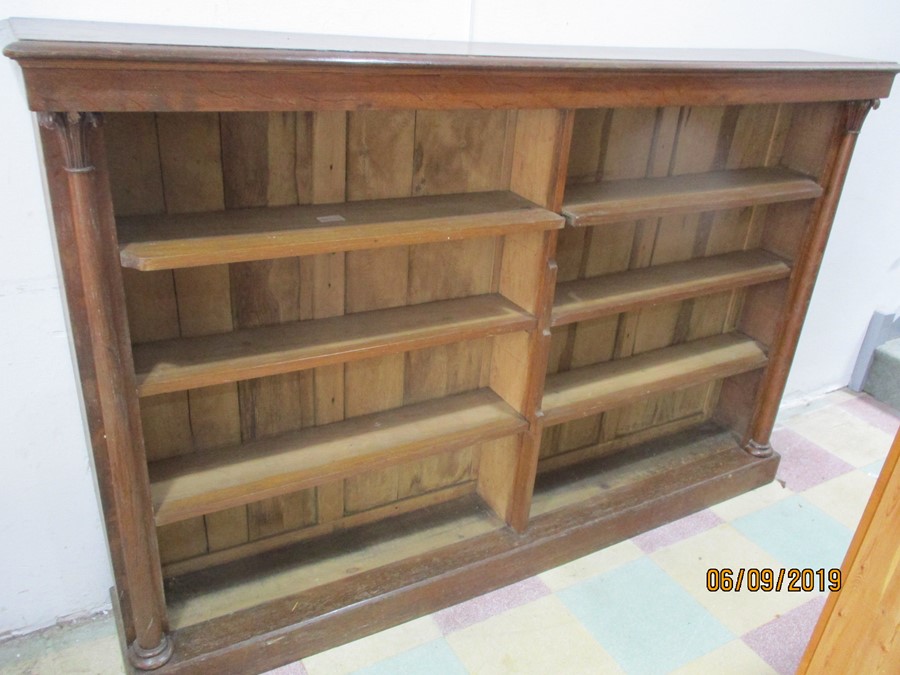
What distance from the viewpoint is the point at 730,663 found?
1.91 m

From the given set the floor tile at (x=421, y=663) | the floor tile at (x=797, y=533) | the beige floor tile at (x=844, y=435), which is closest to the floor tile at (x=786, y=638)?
the floor tile at (x=797, y=533)

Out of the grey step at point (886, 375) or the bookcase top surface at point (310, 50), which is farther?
the grey step at point (886, 375)

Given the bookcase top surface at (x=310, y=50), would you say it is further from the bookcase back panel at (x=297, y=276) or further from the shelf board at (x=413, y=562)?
the shelf board at (x=413, y=562)

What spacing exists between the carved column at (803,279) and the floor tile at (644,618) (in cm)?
70

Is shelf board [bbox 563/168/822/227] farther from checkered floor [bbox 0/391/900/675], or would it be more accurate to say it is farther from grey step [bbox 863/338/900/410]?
grey step [bbox 863/338/900/410]

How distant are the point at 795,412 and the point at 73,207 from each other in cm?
285

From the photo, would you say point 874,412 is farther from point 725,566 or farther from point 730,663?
point 730,663

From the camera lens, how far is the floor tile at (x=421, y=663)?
182 cm

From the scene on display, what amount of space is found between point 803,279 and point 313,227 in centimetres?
160

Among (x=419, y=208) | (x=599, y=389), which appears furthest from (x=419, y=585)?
(x=419, y=208)

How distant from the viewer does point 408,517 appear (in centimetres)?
215

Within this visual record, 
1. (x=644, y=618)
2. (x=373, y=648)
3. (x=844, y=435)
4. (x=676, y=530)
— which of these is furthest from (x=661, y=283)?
(x=844, y=435)

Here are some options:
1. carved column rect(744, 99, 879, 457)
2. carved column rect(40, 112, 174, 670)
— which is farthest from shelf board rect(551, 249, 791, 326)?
carved column rect(40, 112, 174, 670)

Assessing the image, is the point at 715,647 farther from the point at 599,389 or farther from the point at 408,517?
the point at 408,517
